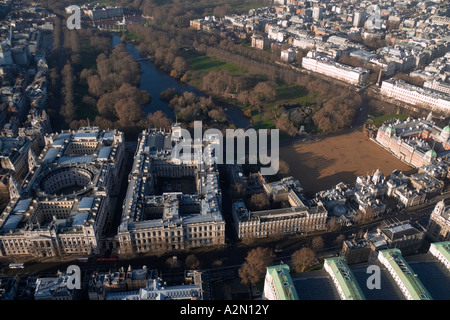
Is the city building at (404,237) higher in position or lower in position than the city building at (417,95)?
lower

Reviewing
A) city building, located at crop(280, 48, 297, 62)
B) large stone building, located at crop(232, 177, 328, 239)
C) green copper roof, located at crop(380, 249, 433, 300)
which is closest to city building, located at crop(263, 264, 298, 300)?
large stone building, located at crop(232, 177, 328, 239)

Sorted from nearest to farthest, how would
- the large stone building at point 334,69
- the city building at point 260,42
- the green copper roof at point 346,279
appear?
1. the green copper roof at point 346,279
2. the large stone building at point 334,69
3. the city building at point 260,42

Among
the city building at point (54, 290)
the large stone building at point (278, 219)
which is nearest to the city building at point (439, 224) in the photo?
the large stone building at point (278, 219)

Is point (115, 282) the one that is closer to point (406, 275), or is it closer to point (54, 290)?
point (54, 290)

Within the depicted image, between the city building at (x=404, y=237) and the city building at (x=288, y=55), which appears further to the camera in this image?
the city building at (x=288, y=55)

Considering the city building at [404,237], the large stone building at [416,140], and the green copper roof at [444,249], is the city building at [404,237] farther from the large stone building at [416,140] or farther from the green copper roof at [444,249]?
the large stone building at [416,140]

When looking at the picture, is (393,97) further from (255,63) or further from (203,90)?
(203,90)

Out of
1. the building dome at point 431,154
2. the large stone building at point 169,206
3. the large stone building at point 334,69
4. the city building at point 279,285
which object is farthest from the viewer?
the large stone building at point 334,69

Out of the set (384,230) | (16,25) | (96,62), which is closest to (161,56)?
(96,62)
